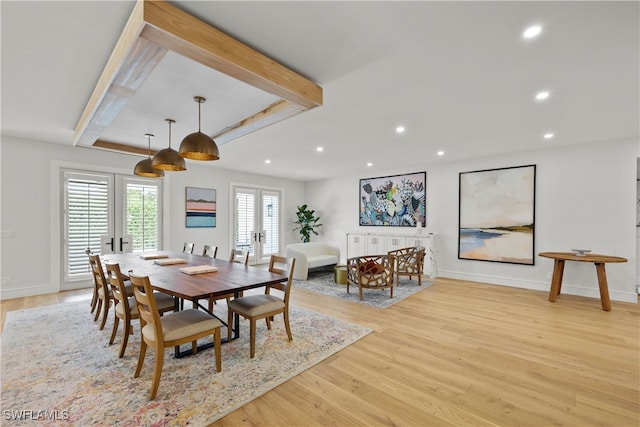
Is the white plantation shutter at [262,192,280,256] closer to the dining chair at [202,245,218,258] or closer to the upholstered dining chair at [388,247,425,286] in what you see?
the dining chair at [202,245,218,258]

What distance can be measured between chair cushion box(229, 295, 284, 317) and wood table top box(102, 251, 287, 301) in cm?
26

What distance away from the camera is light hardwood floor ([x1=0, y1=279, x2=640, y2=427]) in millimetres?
1888

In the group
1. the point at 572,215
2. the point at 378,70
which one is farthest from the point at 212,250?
the point at 572,215

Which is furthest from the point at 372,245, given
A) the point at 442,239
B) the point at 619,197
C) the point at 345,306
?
the point at 619,197

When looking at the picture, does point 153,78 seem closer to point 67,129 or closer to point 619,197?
point 67,129

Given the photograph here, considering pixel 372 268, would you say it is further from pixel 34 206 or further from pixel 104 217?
pixel 34 206

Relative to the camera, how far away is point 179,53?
6.02ft

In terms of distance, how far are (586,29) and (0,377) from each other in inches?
202

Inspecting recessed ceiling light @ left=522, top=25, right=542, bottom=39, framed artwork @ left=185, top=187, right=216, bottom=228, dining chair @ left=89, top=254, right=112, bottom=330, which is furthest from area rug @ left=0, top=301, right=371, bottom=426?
framed artwork @ left=185, top=187, right=216, bottom=228

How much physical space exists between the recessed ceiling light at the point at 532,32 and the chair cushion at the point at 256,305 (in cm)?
303

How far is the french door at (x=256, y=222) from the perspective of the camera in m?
7.50

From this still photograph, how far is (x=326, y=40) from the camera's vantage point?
6.60 ft

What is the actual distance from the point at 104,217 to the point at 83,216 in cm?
30

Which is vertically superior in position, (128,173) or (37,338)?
(128,173)
